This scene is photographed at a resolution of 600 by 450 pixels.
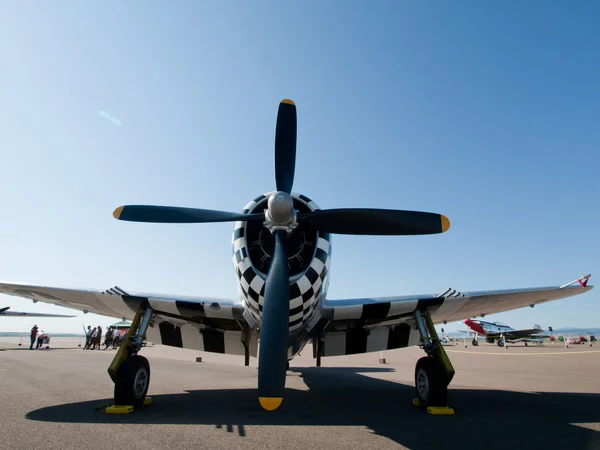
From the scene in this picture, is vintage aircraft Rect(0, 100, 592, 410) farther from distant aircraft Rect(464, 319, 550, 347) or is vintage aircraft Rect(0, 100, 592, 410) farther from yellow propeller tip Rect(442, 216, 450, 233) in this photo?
distant aircraft Rect(464, 319, 550, 347)

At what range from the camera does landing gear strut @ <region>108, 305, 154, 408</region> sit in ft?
22.0

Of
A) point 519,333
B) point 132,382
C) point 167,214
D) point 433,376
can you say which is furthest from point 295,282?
point 519,333

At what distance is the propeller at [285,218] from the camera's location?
6305mm

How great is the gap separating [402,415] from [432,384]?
0.90m

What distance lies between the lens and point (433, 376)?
6984 millimetres

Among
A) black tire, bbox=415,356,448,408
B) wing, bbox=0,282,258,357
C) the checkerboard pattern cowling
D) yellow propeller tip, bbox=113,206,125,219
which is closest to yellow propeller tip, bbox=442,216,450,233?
the checkerboard pattern cowling

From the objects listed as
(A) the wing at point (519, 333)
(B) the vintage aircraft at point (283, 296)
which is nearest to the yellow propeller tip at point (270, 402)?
(B) the vintage aircraft at point (283, 296)

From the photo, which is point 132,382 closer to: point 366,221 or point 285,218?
point 285,218

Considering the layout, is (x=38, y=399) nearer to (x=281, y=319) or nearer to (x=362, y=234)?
(x=281, y=319)

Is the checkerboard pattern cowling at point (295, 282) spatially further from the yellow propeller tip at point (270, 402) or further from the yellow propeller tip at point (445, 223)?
the yellow propeller tip at point (445, 223)

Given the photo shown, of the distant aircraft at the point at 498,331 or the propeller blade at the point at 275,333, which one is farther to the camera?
the distant aircraft at the point at 498,331

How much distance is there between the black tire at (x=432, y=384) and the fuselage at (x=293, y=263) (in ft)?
8.36

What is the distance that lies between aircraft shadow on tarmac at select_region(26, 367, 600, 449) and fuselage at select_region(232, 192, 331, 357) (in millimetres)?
1773

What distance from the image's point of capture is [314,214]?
723 centimetres
